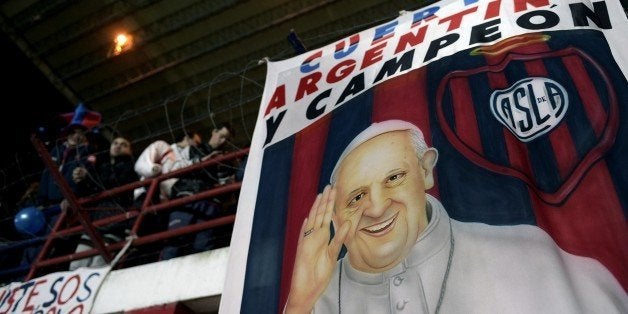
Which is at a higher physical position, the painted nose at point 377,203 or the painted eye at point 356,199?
the painted eye at point 356,199

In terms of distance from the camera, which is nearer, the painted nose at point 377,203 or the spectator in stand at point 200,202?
the painted nose at point 377,203

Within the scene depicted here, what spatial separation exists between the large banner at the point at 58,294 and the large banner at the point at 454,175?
5.76ft

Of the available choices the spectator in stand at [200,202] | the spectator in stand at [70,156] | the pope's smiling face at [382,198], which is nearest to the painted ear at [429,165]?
the pope's smiling face at [382,198]

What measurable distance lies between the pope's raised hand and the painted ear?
1.34ft

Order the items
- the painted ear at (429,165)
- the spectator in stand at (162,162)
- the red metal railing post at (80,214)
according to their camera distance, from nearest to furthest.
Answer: the painted ear at (429,165), the red metal railing post at (80,214), the spectator in stand at (162,162)

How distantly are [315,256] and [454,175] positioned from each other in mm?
727

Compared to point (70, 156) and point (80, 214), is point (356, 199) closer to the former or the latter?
point (80, 214)

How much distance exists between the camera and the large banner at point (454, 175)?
1.80 meters

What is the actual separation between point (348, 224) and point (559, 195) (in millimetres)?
898

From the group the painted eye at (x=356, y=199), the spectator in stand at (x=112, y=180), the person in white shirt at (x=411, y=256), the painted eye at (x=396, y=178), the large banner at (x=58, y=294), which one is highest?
the spectator in stand at (x=112, y=180)

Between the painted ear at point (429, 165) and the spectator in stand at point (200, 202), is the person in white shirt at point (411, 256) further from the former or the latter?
the spectator in stand at point (200, 202)

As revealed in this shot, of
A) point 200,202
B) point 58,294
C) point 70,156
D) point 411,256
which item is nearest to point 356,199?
point 411,256

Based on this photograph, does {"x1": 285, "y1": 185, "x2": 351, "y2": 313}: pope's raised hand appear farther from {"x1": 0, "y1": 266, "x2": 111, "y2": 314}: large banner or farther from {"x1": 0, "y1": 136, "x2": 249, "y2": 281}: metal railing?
{"x1": 0, "y1": 266, "x2": 111, "y2": 314}: large banner

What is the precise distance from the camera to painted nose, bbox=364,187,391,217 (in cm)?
230
